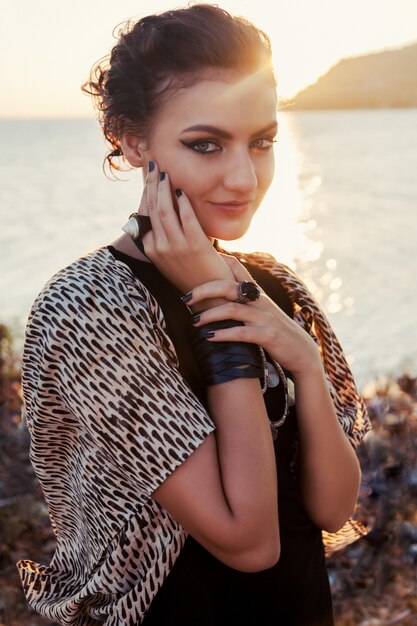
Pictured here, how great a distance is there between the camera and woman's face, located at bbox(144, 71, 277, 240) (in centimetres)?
201

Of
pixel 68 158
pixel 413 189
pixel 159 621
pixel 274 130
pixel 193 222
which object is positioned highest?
pixel 274 130

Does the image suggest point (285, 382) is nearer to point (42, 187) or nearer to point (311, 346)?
point (311, 346)

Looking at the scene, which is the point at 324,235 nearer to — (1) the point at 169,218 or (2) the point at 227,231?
(2) the point at 227,231

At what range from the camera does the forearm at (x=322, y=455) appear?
80.8 inches

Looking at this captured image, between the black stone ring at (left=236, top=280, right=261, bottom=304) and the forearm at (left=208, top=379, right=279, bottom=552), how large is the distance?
240 mm

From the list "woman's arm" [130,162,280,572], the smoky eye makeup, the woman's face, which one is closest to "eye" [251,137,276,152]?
the woman's face

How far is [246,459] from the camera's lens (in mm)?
1797

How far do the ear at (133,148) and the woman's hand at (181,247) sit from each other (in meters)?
0.22

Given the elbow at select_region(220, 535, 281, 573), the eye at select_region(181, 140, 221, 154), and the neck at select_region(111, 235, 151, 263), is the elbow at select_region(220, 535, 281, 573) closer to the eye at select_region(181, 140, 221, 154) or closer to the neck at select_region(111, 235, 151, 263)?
the neck at select_region(111, 235, 151, 263)

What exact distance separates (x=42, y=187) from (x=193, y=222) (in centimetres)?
3483

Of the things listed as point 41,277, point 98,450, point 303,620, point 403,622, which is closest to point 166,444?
point 98,450

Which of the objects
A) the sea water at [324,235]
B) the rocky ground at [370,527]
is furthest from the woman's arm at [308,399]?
the rocky ground at [370,527]

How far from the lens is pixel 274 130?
2.17 m

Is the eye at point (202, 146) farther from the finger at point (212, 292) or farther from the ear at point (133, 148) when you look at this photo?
the finger at point (212, 292)
